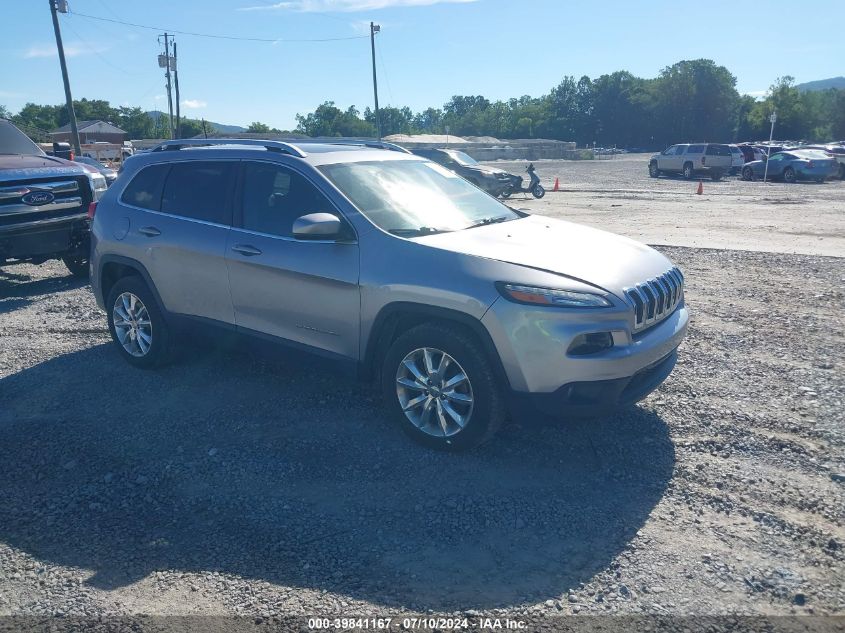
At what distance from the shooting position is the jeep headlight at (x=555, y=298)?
3859 mm

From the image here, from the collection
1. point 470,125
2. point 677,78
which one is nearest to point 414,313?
point 677,78

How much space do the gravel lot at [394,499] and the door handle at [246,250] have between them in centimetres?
114

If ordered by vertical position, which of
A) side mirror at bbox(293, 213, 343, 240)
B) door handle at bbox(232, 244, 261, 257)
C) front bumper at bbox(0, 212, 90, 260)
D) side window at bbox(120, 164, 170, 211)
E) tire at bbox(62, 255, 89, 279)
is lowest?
tire at bbox(62, 255, 89, 279)

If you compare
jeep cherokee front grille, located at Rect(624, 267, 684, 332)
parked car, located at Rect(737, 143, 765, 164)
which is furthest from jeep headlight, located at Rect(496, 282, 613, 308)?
parked car, located at Rect(737, 143, 765, 164)

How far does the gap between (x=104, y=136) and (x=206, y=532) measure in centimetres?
9990

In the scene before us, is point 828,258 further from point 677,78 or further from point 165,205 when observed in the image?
point 677,78

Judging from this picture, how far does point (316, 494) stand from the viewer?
13.0 ft

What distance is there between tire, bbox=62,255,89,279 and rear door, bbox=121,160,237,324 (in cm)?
458

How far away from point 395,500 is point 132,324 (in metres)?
3.34

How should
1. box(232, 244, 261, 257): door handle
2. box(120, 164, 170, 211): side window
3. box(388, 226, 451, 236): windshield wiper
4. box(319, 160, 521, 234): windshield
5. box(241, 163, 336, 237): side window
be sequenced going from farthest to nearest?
1. box(120, 164, 170, 211): side window
2. box(232, 244, 261, 257): door handle
3. box(241, 163, 336, 237): side window
4. box(319, 160, 521, 234): windshield
5. box(388, 226, 451, 236): windshield wiper

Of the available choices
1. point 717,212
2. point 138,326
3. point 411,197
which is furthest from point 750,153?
point 138,326

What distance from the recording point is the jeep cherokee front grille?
406 cm

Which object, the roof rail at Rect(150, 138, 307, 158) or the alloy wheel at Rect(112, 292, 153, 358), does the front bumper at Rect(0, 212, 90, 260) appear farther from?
the roof rail at Rect(150, 138, 307, 158)

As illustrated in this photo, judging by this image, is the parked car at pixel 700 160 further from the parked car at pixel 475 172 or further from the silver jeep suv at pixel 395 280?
the silver jeep suv at pixel 395 280
